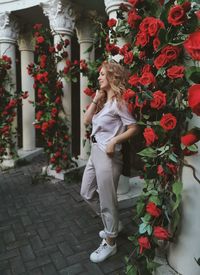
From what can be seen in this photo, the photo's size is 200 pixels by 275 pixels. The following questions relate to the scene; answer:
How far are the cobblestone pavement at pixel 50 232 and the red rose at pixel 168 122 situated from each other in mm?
1472

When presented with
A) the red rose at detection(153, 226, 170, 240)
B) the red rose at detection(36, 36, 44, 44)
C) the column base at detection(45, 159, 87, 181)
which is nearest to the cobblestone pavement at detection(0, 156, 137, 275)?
the column base at detection(45, 159, 87, 181)

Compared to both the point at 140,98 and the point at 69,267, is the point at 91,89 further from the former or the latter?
the point at 69,267

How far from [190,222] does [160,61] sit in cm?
97

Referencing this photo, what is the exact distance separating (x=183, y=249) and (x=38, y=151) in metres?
5.08

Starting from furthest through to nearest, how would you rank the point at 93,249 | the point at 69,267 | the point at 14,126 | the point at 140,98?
the point at 14,126 → the point at 93,249 → the point at 69,267 → the point at 140,98

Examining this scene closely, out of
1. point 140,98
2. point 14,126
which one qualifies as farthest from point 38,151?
point 140,98

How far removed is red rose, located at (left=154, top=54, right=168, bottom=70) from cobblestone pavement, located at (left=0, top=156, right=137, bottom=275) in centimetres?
176

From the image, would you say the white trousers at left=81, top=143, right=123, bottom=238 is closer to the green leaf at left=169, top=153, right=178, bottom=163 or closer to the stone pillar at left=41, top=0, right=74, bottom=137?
the green leaf at left=169, top=153, right=178, bottom=163

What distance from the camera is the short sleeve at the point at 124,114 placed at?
2.20 meters

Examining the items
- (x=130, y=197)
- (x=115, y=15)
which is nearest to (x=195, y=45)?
(x=115, y=15)

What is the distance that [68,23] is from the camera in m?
4.52

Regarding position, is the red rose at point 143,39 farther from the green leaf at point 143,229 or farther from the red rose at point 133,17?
the green leaf at point 143,229

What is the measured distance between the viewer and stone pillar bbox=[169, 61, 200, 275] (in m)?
1.61

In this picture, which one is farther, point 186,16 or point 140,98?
point 140,98
